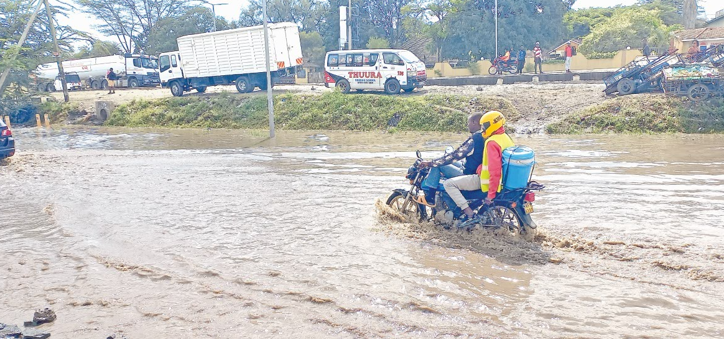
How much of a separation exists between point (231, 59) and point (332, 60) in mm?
5205

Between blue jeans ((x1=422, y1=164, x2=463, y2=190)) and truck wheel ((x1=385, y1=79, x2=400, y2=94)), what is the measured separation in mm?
16258

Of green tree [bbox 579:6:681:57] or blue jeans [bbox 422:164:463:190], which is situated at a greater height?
green tree [bbox 579:6:681:57]

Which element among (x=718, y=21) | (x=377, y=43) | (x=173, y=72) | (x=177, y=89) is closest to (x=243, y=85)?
(x=177, y=89)

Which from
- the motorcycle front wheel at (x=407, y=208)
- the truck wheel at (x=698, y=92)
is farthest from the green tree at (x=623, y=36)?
the motorcycle front wheel at (x=407, y=208)

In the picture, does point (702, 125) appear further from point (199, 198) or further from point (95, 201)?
point (95, 201)

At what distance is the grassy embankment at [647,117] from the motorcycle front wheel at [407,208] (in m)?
11.3

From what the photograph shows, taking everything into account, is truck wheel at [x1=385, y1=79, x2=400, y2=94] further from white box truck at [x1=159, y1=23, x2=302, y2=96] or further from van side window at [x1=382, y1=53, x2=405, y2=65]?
white box truck at [x1=159, y1=23, x2=302, y2=96]

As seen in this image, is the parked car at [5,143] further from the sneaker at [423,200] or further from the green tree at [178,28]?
the green tree at [178,28]

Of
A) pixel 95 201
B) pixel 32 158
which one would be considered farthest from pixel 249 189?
pixel 32 158

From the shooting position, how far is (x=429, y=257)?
6.41m

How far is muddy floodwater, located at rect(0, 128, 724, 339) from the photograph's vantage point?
15.7ft

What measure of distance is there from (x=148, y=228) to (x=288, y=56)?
1912 centimetres

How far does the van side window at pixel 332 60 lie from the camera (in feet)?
80.2

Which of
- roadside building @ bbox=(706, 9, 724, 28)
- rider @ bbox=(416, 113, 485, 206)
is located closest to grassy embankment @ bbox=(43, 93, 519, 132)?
rider @ bbox=(416, 113, 485, 206)
